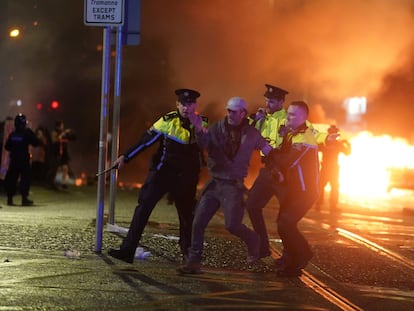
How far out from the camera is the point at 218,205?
17.1 feet

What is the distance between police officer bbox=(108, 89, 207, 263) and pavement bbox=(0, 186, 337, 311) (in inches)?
12.6

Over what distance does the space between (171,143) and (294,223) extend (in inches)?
46.6

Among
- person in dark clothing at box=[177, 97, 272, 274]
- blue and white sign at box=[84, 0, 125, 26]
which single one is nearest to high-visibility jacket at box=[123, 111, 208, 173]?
person in dark clothing at box=[177, 97, 272, 274]

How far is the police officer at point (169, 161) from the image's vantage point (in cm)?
509

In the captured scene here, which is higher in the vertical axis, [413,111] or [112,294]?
[413,111]

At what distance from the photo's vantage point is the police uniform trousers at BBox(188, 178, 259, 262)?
5066 millimetres

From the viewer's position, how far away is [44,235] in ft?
21.3

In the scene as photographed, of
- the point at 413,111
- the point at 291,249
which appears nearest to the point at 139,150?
the point at 291,249

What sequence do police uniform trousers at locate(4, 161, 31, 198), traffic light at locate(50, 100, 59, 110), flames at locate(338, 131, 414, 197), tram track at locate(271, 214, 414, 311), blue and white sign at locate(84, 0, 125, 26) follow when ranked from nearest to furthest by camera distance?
tram track at locate(271, 214, 414, 311)
blue and white sign at locate(84, 0, 125, 26)
police uniform trousers at locate(4, 161, 31, 198)
traffic light at locate(50, 100, 59, 110)
flames at locate(338, 131, 414, 197)

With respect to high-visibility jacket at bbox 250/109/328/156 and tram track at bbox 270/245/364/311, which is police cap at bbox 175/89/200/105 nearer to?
high-visibility jacket at bbox 250/109/328/156

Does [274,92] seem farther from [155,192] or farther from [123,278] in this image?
[123,278]

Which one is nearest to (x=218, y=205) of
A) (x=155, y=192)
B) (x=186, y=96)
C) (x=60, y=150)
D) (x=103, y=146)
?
(x=155, y=192)

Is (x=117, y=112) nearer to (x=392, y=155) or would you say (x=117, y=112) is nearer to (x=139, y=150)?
(x=139, y=150)

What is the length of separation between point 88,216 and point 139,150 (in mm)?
3629
